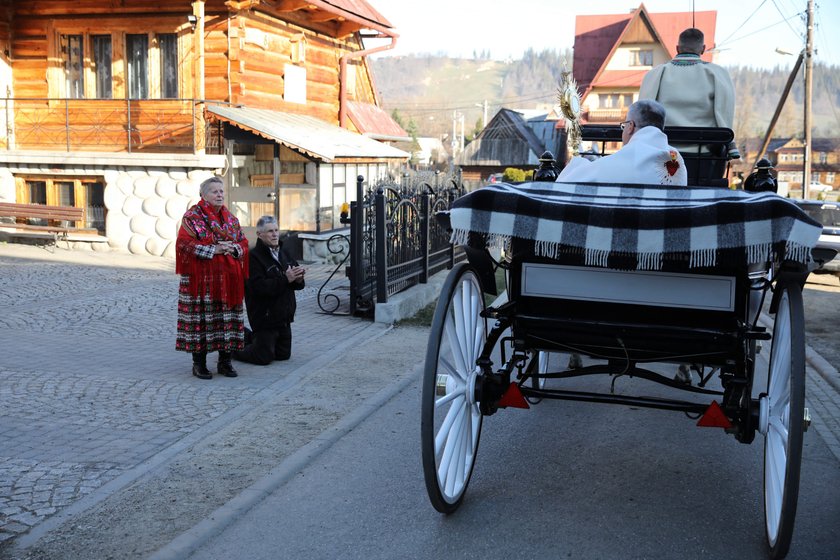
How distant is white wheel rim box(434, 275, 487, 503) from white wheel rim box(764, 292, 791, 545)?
4.81ft

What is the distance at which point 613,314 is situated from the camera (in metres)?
4.38

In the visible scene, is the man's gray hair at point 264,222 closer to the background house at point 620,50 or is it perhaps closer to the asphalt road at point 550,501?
the asphalt road at point 550,501

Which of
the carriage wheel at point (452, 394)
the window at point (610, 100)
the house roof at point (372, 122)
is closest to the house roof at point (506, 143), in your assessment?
the window at point (610, 100)

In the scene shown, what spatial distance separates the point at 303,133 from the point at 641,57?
38941mm

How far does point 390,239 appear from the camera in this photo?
36.3 ft

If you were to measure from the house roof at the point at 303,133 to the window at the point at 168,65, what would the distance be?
1391 mm

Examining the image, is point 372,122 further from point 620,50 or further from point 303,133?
point 620,50

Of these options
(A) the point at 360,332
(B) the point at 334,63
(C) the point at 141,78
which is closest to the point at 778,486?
(A) the point at 360,332

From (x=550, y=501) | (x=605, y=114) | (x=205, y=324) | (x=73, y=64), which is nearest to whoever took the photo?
(x=550, y=501)

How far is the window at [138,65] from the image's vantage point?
61.3 feet

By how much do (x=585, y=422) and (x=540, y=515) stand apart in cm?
196

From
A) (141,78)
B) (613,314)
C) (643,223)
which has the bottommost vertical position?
(613,314)

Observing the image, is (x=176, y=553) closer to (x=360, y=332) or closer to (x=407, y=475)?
(x=407, y=475)

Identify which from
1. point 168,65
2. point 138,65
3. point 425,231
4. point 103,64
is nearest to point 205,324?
point 425,231
